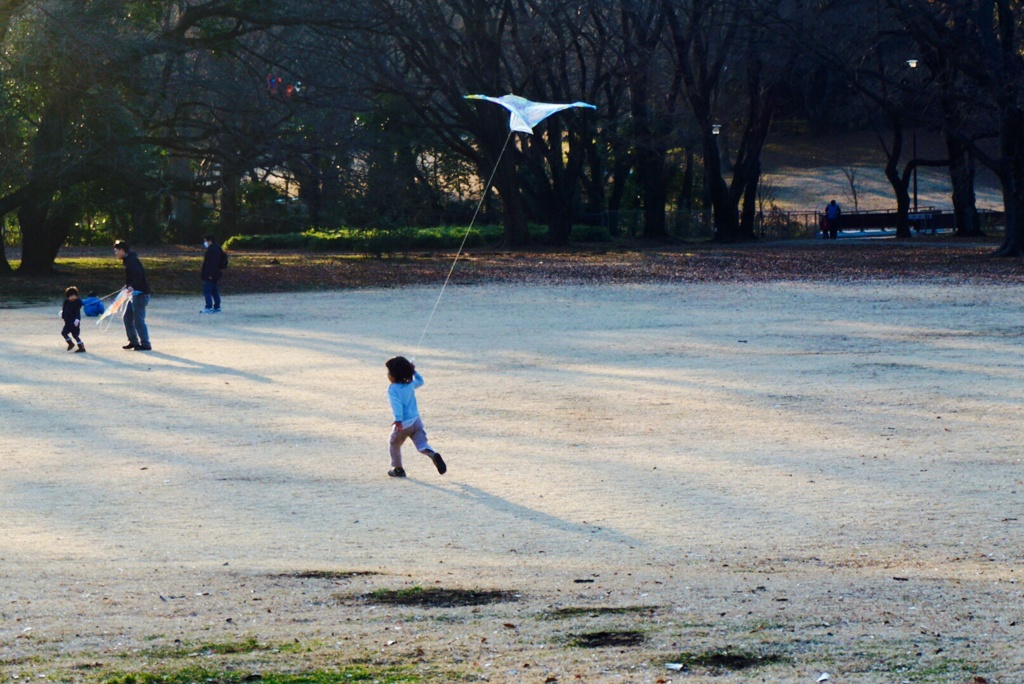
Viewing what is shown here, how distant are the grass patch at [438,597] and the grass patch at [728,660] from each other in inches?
56.8

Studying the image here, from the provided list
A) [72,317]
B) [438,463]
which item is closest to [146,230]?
[72,317]

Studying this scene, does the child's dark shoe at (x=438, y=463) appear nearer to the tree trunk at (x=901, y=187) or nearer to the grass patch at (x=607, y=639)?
the grass patch at (x=607, y=639)

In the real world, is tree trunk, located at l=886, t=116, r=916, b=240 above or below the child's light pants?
above

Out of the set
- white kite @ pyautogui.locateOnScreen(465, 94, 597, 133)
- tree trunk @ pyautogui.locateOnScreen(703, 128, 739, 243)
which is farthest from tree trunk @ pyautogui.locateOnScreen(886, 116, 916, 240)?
white kite @ pyautogui.locateOnScreen(465, 94, 597, 133)

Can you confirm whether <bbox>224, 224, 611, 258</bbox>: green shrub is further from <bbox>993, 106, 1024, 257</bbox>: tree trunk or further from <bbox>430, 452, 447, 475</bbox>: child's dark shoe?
<bbox>430, 452, 447, 475</bbox>: child's dark shoe

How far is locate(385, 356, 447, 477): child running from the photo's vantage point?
1035 centimetres

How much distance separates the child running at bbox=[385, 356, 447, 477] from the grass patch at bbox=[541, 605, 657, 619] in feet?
12.8

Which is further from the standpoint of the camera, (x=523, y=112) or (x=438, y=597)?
(x=523, y=112)

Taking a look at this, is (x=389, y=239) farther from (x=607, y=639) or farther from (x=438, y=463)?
(x=607, y=639)

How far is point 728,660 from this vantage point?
557 cm

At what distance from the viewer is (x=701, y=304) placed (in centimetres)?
2625

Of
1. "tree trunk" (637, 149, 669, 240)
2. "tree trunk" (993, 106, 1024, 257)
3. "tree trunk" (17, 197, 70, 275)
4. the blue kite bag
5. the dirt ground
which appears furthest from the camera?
"tree trunk" (637, 149, 669, 240)

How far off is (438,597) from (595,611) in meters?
0.92

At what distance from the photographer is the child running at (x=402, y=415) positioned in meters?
10.4
